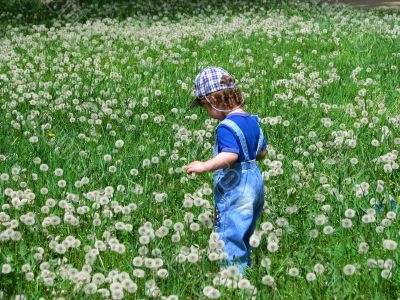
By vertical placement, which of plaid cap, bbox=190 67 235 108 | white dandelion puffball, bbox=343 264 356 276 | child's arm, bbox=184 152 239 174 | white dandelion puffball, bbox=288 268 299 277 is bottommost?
white dandelion puffball, bbox=288 268 299 277

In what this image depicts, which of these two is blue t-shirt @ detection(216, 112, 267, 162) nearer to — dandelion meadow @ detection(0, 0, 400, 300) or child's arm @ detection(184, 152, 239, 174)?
child's arm @ detection(184, 152, 239, 174)

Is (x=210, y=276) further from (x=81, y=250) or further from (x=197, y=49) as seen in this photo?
(x=197, y=49)

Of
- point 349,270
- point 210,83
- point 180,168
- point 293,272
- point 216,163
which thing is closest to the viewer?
point 349,270

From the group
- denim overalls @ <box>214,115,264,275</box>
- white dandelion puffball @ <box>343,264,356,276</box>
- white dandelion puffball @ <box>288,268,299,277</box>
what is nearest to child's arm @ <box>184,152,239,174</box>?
denim overalls @ <box>214,115,264,275</box>

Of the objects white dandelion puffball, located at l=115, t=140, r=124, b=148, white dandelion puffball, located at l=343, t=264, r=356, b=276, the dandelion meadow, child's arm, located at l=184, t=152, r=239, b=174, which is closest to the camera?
white dandelion puffball, located at l=343, t=264, r=356, b=276

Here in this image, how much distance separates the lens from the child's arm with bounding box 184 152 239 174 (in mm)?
4309

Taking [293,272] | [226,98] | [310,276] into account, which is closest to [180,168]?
[226,98]

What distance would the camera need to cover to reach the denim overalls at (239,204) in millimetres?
4406

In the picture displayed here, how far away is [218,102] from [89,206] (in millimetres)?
1214

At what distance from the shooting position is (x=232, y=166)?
4.47 metres

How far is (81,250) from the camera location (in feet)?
15.0

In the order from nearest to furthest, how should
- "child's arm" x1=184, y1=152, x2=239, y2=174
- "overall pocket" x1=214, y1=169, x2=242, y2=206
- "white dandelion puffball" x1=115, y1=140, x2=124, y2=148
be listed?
"child's arm" x1=184, y1=152, x2=239, y2=174, "overall pocket" x1=214, y1=169, x2=242, y2=206, "white dandelion puffball" x1=115, y1=140, x2=124, y2=148

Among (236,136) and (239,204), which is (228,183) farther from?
(236,136)

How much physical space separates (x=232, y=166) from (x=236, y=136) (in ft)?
0.62
